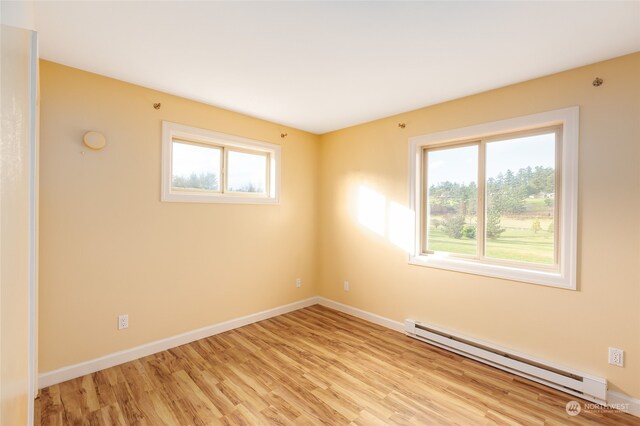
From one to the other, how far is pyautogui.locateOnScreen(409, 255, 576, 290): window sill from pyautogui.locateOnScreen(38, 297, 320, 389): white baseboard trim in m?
2.00

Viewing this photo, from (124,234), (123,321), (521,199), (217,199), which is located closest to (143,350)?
(123,321)

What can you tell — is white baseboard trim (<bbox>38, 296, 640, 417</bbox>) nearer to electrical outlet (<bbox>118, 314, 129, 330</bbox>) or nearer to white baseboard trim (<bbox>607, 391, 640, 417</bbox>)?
white baseboard trim (<bbox>607, 391, 640, 417</bbox>)

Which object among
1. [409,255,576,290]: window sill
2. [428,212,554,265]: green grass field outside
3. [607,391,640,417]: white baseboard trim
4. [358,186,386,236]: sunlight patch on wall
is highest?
[358,186,386,236]: sunlight patch on wall

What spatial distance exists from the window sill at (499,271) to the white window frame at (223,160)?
1.98m

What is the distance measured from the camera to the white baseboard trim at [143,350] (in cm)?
221

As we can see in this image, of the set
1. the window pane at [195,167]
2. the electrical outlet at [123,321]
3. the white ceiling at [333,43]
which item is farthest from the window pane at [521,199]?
the electrical outlet at [123,321]

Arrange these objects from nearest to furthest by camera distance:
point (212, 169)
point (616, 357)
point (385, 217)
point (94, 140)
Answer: point (616, 357) → point (94, 140) → point (212, 169) → point (385, 217)

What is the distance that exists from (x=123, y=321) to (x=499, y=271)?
135 inches

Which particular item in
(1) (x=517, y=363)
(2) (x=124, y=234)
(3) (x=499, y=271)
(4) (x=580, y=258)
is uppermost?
(2) (x=124, y=234)

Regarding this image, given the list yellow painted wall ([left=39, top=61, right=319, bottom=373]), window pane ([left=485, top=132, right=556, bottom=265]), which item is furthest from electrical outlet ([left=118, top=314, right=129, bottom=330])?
window pane ([left=485, top=132, right=556, bottom=265])

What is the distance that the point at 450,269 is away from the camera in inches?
113

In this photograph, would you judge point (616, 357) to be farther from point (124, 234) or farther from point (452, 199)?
point (124, 234)

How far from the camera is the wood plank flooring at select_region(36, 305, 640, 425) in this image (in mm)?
1903

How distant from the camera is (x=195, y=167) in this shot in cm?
307
